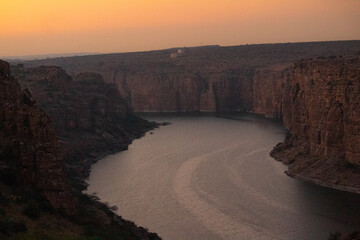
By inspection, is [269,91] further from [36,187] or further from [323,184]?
[36,187]

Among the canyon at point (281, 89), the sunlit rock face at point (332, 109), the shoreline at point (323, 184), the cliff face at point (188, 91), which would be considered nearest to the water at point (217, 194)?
the shoreline at point (323, 184)

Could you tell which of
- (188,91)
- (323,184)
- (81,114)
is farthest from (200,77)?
(323,184)

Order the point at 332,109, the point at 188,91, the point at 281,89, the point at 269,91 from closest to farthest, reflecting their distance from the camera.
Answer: the point at 332,109, the point at 281,89, the point at 269,91, the point at 188,91

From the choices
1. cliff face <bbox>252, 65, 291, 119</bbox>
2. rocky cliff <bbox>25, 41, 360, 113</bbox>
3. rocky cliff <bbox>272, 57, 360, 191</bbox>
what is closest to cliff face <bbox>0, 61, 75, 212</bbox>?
rocky cliff <bbox>272, 57, 360, 191</bbox>

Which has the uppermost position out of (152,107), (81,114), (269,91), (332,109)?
(332,109)

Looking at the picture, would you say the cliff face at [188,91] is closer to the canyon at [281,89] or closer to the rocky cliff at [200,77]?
the rocky cliff at [200,77]

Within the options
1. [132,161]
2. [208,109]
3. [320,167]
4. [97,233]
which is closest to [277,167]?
[320,167]

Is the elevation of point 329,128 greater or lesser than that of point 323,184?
greater
